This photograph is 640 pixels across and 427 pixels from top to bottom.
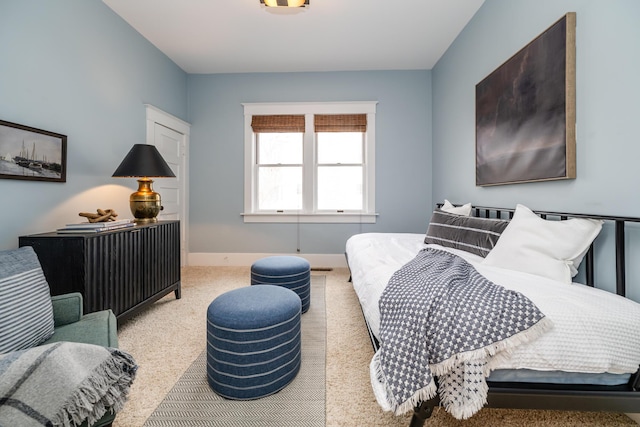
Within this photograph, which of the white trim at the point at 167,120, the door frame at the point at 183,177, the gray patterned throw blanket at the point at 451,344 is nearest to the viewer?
the gray patterned throw blanket at the point at 451,344

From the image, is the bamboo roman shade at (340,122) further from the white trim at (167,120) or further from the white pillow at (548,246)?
the white pillow at (548,246)

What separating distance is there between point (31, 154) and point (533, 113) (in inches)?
136

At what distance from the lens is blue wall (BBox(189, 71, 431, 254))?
404cm

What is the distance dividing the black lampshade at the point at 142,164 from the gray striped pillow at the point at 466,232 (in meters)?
2.51

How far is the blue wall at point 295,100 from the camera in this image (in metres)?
4.04

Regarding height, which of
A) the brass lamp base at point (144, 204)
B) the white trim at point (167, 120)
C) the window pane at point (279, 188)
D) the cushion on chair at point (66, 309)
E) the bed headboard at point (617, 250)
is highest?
the white trim at point (167, 120)

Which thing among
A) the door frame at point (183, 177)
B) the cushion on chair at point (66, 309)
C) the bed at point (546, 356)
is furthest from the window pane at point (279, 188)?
the bed at point (546, 356)

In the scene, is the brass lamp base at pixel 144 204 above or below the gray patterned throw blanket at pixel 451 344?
above

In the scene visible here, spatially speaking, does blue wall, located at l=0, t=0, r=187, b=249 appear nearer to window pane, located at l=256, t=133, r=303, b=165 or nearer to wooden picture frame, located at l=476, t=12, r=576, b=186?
window pane, located at l=256, t=133, r=303, b=165

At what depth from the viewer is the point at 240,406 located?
139 cm

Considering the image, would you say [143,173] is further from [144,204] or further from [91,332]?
[91,332]

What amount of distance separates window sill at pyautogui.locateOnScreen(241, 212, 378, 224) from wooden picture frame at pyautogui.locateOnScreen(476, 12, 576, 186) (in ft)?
5.76

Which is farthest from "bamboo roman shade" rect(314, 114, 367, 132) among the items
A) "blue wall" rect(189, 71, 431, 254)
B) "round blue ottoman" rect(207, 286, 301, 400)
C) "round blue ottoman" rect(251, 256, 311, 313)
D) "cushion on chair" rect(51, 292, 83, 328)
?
"cushion on chair" rect(51, 292, 83, 328)

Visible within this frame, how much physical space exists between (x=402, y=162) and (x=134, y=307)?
11.6 feet
